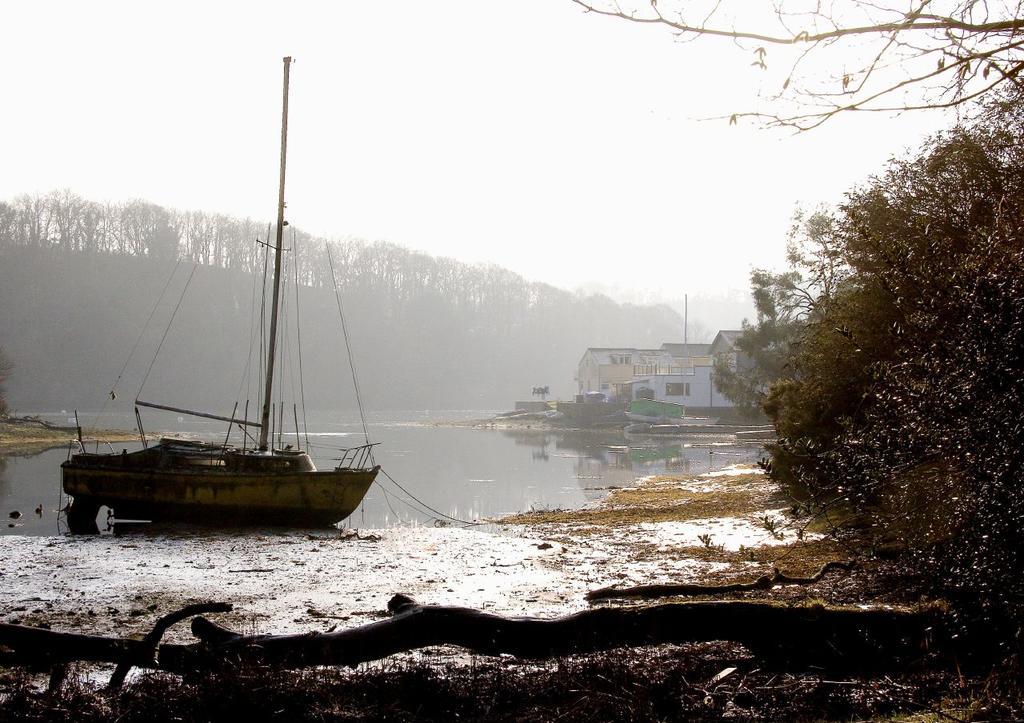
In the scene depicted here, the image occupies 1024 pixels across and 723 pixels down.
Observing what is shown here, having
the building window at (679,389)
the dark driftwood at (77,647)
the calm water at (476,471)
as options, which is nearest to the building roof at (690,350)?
the building window at (679,389)

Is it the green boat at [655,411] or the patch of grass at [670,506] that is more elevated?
the green boat at [655,411]

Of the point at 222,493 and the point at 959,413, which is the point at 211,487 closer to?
the point at 222,493

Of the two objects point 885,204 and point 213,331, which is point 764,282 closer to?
point 885,204

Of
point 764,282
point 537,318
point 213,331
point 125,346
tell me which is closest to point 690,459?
point 764,282

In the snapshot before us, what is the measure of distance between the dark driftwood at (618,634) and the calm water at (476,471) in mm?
15790

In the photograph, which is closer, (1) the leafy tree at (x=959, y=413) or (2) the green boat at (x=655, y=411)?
(1) the leafy tree at (x=959, y=413)

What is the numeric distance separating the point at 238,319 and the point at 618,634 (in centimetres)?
14844

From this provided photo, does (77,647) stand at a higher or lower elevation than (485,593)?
higher

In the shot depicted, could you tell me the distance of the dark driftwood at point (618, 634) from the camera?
640 cm

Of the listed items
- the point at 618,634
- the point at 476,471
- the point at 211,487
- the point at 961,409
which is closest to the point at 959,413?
the point at 961,409

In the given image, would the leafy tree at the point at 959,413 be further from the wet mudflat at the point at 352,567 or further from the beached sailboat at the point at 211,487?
the beached sailboat at the point at 211,487

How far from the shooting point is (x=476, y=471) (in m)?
38.1

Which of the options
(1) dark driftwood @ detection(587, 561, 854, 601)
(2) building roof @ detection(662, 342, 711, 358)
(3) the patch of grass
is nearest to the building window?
(2) building roof @ detection(662, 342, 711, 358)

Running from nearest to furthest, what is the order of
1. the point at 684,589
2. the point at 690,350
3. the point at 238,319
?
the point at 684,589, the point at 690,350, the point at 238,319
